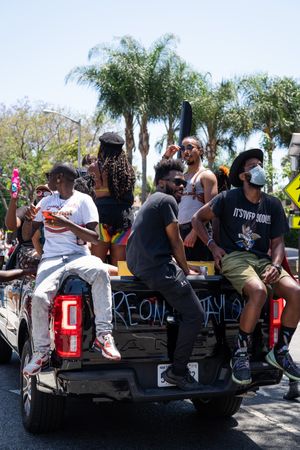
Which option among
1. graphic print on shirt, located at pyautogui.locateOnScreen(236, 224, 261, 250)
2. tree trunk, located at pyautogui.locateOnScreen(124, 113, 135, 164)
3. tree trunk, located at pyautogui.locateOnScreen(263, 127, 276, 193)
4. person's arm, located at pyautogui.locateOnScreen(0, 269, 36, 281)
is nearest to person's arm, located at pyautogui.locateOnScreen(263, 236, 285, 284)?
graphic print on shirt, located at pyautogui.locateOnScreen(236, 224, 261, 250)

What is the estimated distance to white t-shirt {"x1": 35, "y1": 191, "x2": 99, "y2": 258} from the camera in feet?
16.3

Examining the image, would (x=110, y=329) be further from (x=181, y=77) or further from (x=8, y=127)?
(x=8, y=127)

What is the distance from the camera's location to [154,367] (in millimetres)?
4473

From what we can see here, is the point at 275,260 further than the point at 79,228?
Yes

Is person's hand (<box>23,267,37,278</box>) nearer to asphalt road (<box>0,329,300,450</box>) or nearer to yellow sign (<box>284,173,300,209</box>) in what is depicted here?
asphalt road (<box>0,329,300,450</box>)

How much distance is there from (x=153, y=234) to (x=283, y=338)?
1243mm

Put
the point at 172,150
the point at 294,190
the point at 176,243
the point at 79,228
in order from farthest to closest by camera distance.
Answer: the point at 294,190
the point at 172,150
the point at 79,228
the point at 176,243

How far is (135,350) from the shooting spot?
443cm

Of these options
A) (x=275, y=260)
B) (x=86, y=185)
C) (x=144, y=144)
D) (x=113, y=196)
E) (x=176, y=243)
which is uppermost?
(x=144, y=144)

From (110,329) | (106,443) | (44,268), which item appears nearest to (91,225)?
(44,268)

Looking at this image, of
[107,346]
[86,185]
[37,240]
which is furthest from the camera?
[86,185]

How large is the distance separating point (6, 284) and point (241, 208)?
267 centimetres

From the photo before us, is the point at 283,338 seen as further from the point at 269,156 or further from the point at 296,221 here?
the point at 269,156

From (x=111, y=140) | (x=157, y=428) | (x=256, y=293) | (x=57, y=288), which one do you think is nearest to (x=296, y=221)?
(x=111, y=140)
